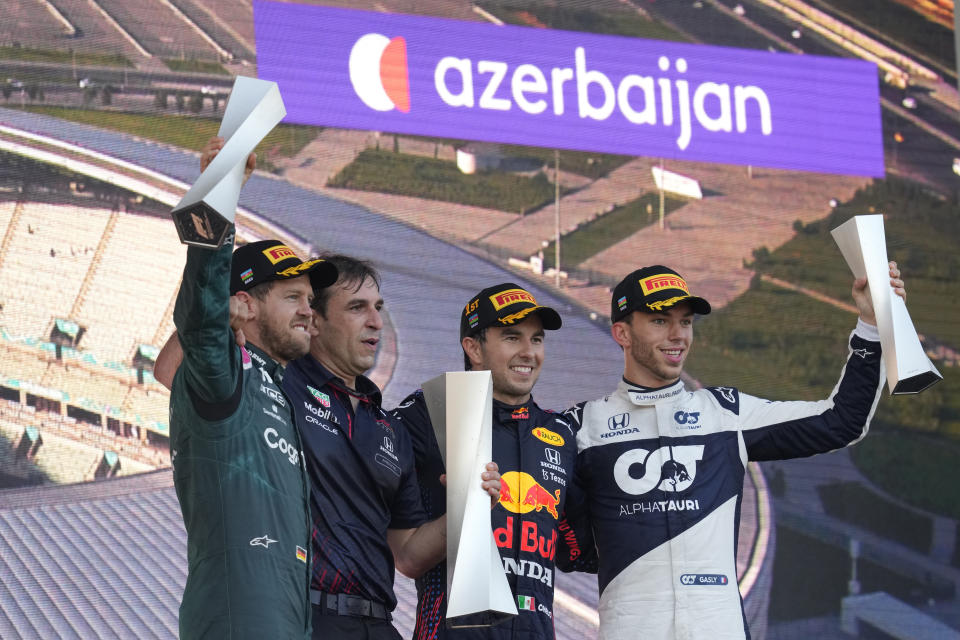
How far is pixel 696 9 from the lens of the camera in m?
4.61

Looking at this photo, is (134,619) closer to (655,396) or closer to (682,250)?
(655,396)

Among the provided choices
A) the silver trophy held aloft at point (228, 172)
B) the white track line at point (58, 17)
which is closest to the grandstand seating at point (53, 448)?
the white track line at point (58, 17)

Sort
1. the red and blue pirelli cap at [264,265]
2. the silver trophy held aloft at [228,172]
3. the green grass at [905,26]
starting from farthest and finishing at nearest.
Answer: the green grass at [905,26]
the red and blue pirelli cap at [264,265]
the silver trophy held aloft at [228,172]

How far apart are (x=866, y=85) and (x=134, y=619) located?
324 cm

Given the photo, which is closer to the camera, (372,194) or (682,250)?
(372,194)

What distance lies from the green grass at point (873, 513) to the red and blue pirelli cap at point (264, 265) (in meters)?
2.42

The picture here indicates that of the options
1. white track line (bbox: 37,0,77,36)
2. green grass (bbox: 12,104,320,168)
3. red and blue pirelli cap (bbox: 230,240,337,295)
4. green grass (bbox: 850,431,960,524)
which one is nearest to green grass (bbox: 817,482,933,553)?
green grass (bbox: 850,431,960,524)

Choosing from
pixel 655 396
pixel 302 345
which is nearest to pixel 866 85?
pixel 655 396

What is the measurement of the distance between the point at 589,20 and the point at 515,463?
2357mm

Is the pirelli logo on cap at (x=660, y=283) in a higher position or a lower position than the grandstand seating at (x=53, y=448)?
higher

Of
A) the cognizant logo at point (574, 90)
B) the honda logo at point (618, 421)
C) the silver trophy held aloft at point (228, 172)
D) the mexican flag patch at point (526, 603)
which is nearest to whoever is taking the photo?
the silver trophy held aloft at point (228, 172)

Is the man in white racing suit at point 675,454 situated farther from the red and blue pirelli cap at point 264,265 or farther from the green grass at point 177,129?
the green grass at point 177,129

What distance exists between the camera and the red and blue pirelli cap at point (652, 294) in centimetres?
280

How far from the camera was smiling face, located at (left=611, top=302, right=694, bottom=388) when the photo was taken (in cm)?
281
